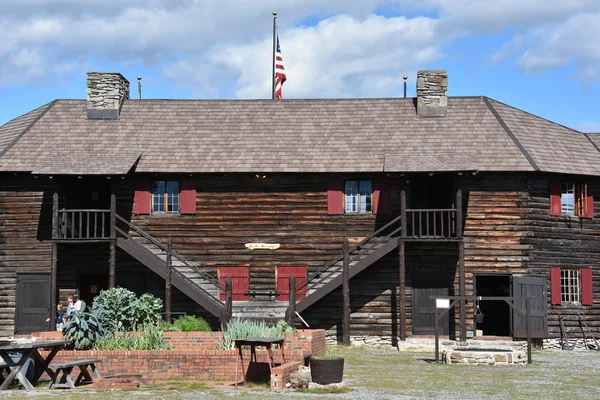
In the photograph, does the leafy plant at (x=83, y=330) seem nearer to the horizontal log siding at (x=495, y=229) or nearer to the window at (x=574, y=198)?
the horizontal log siding at (x=495, y=229)

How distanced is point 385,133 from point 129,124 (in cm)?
895

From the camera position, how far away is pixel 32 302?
2938 centimetres

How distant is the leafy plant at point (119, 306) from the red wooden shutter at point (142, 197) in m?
7.73

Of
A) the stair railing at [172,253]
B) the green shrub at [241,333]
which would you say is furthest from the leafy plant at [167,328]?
the stair railing at [172,253]

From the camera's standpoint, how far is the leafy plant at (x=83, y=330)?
19.2 m

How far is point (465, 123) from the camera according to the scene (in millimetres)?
31141

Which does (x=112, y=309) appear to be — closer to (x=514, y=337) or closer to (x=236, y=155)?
(x=236, y=155)

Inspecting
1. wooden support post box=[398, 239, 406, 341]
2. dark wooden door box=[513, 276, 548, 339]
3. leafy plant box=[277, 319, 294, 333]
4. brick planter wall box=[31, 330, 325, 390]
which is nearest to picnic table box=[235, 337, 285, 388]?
brick planter wall box=[31, 330, 325, 390]

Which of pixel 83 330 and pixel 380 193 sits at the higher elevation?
pixel 380 193

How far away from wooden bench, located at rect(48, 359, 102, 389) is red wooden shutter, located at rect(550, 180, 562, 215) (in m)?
17.2

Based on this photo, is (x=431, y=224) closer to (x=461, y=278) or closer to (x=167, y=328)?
(x=461, y=278)

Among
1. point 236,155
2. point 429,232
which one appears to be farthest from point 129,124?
point 429,232

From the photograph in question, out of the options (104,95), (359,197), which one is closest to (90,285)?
(104,95)

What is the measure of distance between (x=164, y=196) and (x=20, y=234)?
4.81 m
